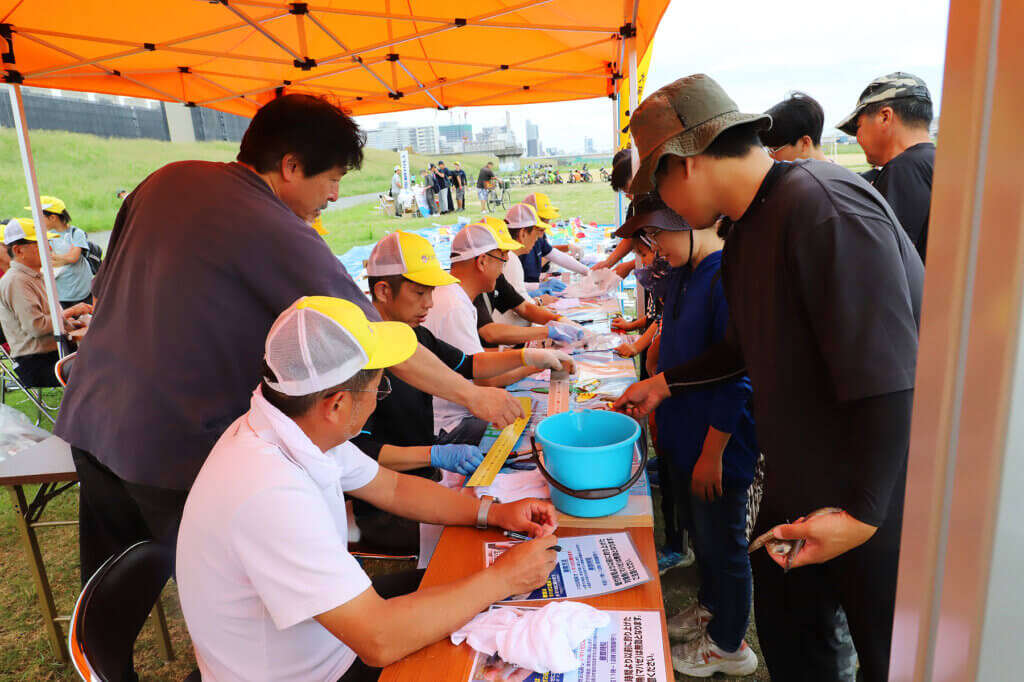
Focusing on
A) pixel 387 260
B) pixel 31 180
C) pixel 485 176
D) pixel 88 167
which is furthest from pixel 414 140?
pixel 387 260

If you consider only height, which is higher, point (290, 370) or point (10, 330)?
point (290, 370)

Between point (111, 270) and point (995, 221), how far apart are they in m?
1.97

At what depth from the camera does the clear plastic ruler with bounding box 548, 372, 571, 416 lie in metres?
2.07

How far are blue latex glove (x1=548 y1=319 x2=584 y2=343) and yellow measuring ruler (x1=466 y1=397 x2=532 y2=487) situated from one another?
1.25 meters

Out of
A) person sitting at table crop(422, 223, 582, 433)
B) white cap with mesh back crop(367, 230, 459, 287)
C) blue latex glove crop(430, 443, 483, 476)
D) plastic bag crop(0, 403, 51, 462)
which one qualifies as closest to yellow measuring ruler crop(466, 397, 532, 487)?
blue latex glove crop(430, 443, 483, 476)

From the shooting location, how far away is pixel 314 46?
4.72 m

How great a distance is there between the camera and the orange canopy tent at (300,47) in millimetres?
3730

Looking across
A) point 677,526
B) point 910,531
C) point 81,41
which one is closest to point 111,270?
point 910,531

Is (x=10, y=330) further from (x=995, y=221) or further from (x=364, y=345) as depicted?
(x=995, y=221)

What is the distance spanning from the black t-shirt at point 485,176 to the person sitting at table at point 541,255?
8112 mm

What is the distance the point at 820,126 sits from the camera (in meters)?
2.45

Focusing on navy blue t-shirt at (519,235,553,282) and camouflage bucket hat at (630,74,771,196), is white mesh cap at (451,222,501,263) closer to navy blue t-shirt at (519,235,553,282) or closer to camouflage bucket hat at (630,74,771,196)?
camouflage bucket hat at (630,74,771,196)

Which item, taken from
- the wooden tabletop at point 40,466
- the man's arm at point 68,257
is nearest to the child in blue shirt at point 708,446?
the wooden tabletop at point 40,466

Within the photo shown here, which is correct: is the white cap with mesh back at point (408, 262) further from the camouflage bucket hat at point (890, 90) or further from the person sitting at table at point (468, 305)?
the camouflage bucket hat at point (890, 90)
